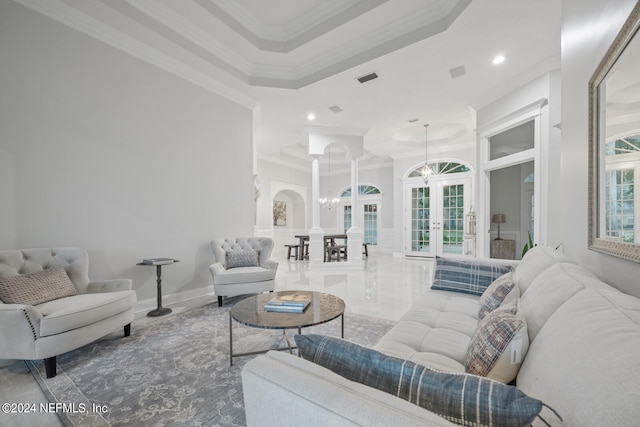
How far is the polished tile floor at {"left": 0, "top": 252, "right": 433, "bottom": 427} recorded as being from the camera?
5.51 feet

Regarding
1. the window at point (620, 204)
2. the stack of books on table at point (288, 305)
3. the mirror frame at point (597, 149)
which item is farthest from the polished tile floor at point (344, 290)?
the window at point (620, 204)

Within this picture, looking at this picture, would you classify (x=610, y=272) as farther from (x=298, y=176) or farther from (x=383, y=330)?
(x=298, y=176)

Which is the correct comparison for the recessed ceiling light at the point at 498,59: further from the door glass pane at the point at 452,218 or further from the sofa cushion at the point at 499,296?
the door glass pane at the point at 452,218

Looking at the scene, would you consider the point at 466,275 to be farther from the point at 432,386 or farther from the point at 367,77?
the point at 367,77

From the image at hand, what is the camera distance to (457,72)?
3807 mm

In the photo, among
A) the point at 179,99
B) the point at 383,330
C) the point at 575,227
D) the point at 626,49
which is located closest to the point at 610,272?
the point at 575,227

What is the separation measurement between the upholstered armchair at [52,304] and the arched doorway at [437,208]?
707 cm

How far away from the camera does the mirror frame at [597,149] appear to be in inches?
44.6

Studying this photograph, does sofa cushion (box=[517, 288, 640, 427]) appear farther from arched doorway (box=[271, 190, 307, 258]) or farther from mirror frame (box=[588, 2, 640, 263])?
arched doorway (box=[271, 190, 307, 258])

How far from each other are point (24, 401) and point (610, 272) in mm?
3440

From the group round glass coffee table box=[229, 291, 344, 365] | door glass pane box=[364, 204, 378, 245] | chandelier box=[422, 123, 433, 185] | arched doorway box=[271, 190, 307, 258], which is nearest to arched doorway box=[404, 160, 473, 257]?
chandelier box=[422, 123, 433, 185]

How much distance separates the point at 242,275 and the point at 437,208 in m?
6.37

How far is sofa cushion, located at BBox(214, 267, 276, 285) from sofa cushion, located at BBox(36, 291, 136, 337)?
980mm

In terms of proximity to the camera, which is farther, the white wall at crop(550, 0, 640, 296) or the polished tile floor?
the polished tile floor
